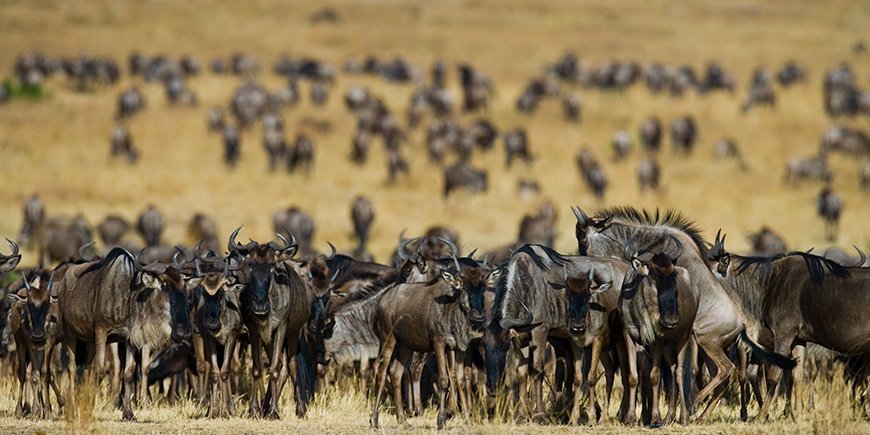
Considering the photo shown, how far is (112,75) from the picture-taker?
5034 centimetres

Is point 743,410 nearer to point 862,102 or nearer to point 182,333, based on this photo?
point 182,333

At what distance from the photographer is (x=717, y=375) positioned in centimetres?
1084

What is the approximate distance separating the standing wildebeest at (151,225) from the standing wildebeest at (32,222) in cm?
216

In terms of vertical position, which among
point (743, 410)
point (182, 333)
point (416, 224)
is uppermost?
point (416, 224)

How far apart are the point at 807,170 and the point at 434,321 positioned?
27.0 metres

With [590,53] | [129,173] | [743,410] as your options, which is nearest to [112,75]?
[129,173]

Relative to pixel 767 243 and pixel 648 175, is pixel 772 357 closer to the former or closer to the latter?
pixel 767 243

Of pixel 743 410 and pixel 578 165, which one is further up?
pixel 578 165

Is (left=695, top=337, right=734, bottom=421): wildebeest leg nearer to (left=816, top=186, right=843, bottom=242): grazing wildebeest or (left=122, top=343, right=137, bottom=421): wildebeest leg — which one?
(left=122, top=343, right=137, bottom=421): wildebeest leg

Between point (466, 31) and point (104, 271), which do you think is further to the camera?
point (466, 31)

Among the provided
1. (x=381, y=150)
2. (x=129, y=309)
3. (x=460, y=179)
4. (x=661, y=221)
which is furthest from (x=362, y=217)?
(x=129, y=309)

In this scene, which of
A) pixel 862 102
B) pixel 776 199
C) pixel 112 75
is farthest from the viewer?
pixel 112 75

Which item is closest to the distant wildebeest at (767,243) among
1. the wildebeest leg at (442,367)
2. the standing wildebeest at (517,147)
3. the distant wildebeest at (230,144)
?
the wildebeest leg at (442,367)

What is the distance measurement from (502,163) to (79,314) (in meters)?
27.2
